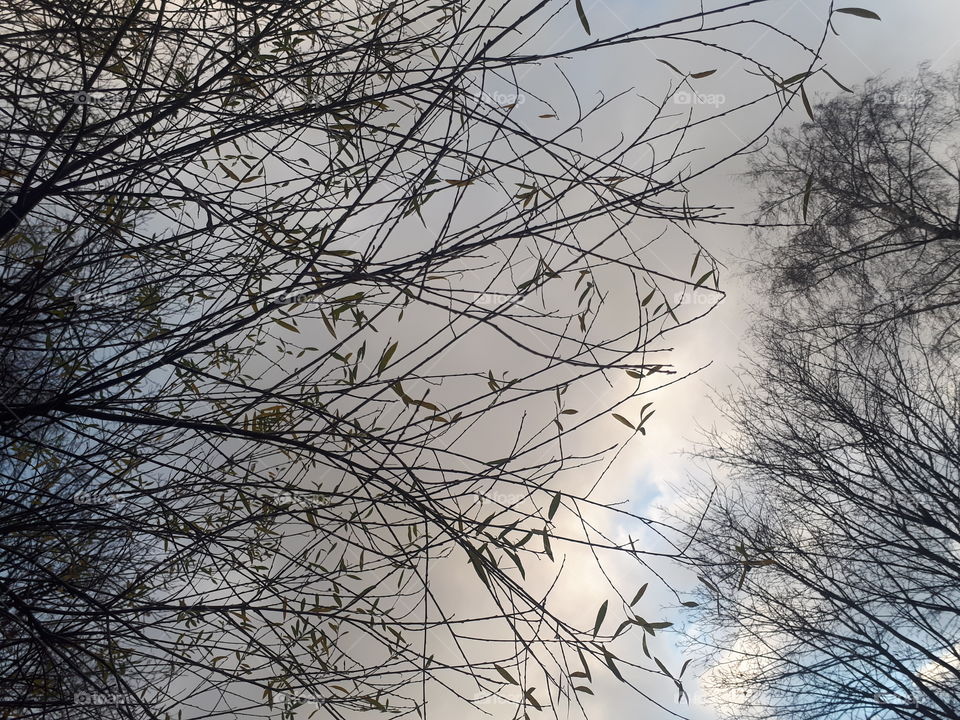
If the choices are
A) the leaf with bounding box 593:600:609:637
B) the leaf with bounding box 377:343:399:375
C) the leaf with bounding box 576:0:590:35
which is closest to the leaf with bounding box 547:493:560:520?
the leaf with bounding box 593:600:609:637

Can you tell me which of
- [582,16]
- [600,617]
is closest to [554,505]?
[600,617]

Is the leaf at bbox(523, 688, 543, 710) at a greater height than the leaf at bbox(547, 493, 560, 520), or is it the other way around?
the leaf at bbox(547, 493, 560, 520)

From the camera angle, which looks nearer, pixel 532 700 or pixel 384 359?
pixel 532 700

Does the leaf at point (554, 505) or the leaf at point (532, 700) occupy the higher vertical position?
the leaf at point (554, 505)

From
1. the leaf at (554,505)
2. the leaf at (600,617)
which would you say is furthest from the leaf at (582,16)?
the leaf at (600,617)

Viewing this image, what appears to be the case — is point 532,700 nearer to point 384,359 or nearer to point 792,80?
point 384,359

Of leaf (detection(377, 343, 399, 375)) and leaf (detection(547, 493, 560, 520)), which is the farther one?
leaf (detection(377, 343, 399, 375))

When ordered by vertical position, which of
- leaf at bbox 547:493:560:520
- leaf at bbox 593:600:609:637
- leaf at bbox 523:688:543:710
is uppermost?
leaf at bbox 547:493:560:520

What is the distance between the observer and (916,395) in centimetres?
630

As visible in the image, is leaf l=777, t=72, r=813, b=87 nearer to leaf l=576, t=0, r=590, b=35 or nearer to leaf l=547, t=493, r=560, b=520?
leaf l=576, t=0, r=590, b=35

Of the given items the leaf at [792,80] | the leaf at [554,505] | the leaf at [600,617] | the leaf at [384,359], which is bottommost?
the leaf at [600,617]

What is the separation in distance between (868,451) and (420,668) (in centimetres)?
594

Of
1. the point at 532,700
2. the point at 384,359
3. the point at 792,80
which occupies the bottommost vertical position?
the point at 532,700

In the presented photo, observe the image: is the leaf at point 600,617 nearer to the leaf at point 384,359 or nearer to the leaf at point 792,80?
the leaf at point 384,359
